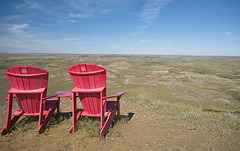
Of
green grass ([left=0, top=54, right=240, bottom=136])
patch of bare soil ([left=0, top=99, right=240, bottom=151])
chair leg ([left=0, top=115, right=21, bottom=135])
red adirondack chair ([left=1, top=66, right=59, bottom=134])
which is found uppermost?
red adirondack chair ([left=1, top=66, right=59, bottom=134])

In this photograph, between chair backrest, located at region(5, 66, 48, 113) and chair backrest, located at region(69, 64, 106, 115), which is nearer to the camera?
chair backrest, located at region(69, 64, 106, 115)

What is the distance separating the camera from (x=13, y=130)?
3160mm

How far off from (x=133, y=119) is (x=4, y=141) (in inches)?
110

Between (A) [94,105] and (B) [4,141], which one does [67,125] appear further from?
(B) [4,141]

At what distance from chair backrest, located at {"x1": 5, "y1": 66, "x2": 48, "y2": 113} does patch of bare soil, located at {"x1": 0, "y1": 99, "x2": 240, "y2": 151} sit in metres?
0.66

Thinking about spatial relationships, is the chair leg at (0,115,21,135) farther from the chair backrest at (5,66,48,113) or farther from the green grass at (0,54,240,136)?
the green grass at (0,54,240,136)

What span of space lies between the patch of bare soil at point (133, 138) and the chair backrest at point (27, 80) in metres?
0.66

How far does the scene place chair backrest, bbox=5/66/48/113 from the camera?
2.93 meters

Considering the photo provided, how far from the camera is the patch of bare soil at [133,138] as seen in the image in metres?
2.67

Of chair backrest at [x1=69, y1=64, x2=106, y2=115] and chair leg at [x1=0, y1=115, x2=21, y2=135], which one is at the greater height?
chair backrest at [x1=69, y1=64, x2=106, y2=115]

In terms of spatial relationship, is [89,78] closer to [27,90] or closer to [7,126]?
[27,90]

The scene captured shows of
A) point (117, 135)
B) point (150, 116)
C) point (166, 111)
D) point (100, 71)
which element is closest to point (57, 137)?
point (117, 135)

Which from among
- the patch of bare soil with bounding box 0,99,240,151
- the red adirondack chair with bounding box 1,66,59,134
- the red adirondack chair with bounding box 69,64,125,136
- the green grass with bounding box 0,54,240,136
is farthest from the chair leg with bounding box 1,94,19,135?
the red adirondack chair with bounding box 69,64,125,136

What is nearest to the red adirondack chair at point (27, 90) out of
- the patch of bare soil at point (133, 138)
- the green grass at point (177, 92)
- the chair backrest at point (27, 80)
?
the chair backrest at point (27, 80)
